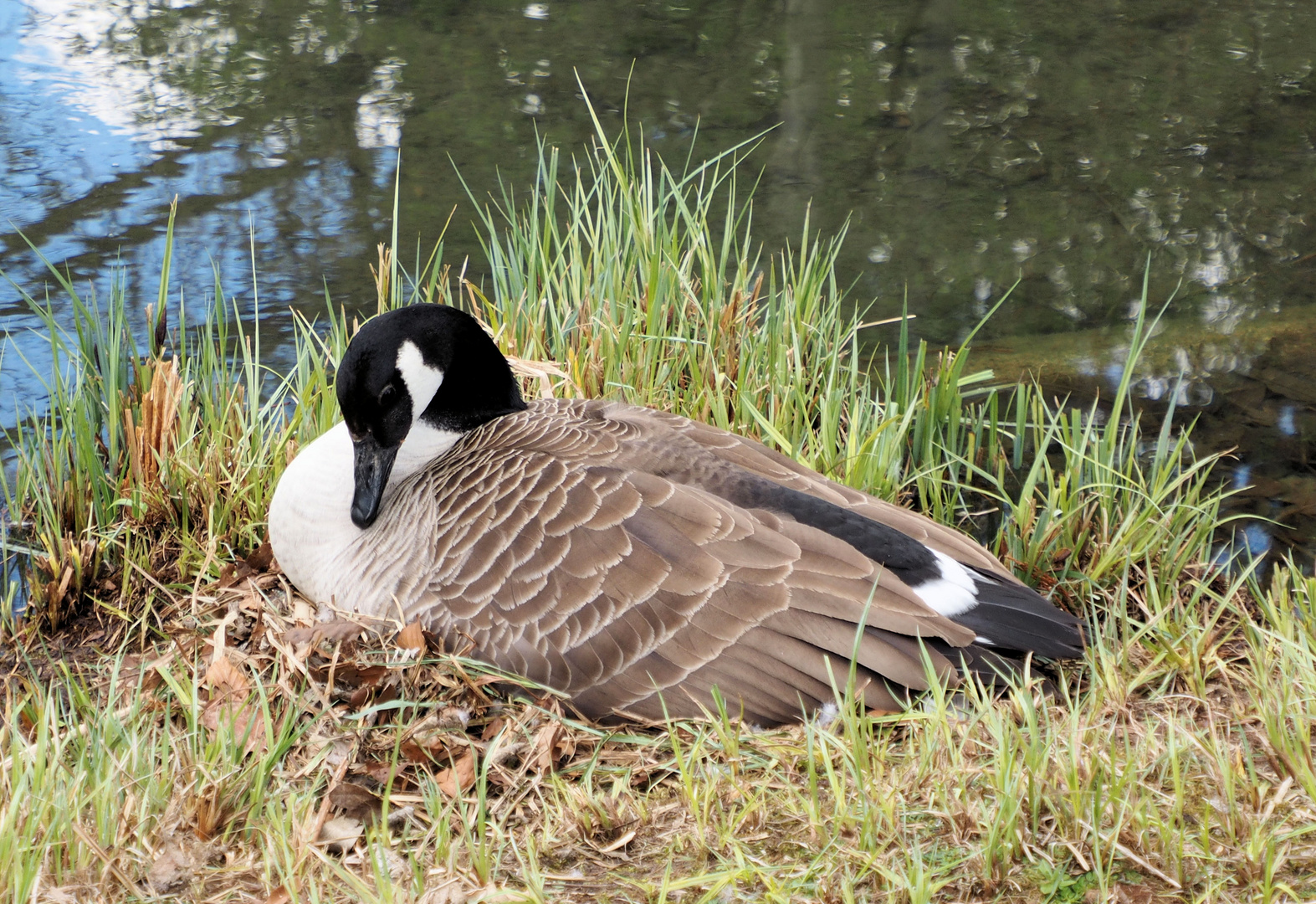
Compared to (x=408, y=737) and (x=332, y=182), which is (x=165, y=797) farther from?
(x=332, y=182)

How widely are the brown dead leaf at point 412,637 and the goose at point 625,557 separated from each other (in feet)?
0.26

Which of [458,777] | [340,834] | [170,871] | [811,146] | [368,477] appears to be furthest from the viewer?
[811,146]

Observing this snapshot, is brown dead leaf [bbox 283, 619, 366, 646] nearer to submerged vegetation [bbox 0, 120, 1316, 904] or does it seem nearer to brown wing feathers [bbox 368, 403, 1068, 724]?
submerged vegetation [bbox 0, 120, 1316, 904]

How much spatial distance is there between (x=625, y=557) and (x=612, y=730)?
504 mm

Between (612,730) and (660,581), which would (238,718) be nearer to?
(612,730)

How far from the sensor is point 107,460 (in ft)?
16.1

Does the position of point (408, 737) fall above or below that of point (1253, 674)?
below

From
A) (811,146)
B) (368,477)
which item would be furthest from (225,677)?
(811,146)


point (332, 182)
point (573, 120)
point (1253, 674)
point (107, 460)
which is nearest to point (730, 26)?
point (573, 120)

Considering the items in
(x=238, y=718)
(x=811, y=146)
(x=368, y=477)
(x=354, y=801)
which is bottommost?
(x=238, y=718)

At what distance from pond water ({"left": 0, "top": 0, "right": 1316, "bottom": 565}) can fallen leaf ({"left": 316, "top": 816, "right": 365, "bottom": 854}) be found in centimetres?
395

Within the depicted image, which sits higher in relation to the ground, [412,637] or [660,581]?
[660,581]

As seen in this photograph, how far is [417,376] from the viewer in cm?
400

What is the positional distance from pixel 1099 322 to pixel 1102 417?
1.22m
